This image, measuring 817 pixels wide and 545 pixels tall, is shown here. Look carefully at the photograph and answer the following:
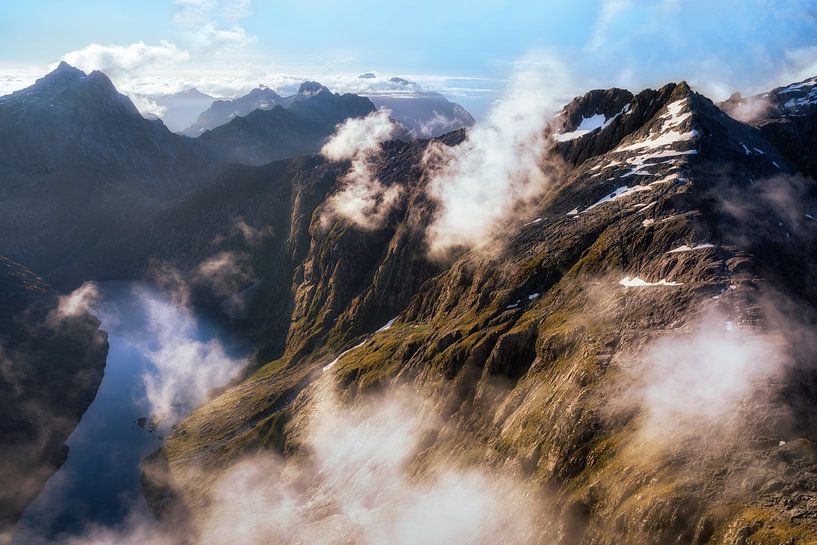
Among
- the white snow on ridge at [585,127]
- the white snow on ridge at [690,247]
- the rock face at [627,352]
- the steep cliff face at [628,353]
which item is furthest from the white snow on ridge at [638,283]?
the white snow on ridge at [585,127]

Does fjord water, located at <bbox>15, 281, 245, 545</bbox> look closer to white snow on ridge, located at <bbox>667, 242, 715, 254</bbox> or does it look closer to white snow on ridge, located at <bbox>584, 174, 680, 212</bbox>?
white snow on ridge, located at <bbox>667, 242, 715, 254</bbox>

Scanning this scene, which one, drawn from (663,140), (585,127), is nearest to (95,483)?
(663,140)

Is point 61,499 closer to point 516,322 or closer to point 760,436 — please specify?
point 516,322

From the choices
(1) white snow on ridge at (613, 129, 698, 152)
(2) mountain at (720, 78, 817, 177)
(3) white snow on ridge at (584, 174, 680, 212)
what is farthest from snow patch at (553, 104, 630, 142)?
(2) mountain at (720, 78, 817, 177)

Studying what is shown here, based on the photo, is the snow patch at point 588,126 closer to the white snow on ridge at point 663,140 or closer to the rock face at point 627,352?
the rock face at point 627,352

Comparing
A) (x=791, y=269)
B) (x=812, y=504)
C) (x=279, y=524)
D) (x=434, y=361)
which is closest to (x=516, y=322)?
(x=434, y=361)

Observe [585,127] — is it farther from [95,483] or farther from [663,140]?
[95,483]
